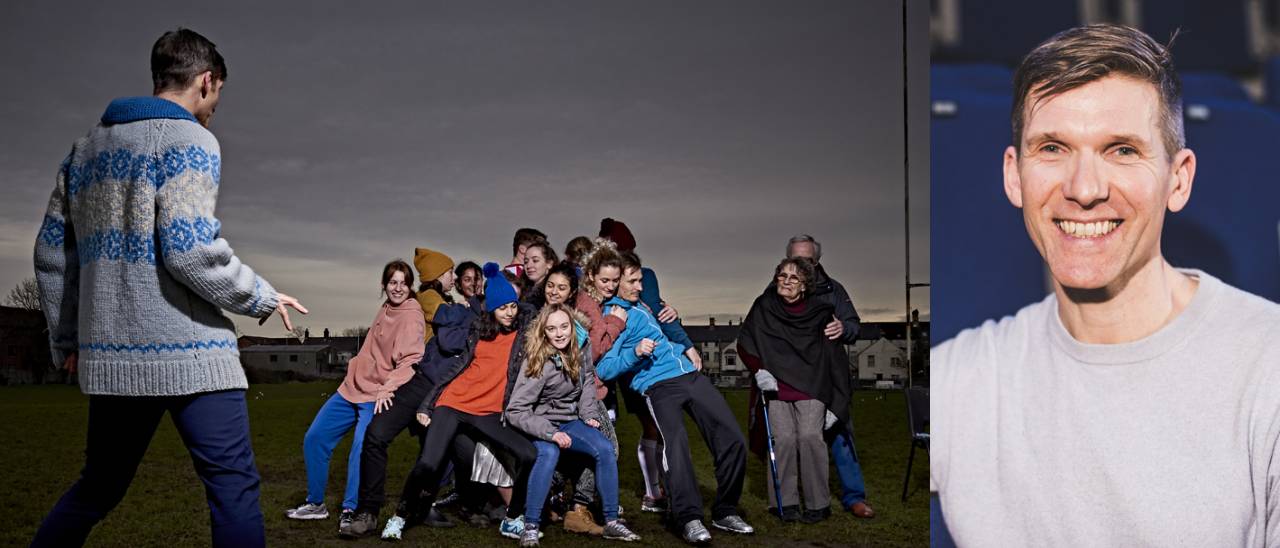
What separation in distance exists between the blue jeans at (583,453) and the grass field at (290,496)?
0.55ft

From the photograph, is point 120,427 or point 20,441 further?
point 20,441

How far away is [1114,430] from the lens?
8.59 ft

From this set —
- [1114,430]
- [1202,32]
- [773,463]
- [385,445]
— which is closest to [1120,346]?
[1114,430]

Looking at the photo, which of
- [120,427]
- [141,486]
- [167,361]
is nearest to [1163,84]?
[167,361]

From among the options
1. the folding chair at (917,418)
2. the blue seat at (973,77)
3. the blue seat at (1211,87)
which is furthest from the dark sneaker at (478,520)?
the blue seat at (1211,87)

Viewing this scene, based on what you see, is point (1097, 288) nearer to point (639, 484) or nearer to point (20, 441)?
point (639, 484)

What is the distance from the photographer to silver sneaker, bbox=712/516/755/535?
15.7ft

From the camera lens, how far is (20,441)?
969 cm

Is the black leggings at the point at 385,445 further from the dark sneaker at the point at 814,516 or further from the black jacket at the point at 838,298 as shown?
the black jacket at the point at 838,298

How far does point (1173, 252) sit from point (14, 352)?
60.1 feet

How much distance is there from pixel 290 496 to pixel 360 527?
4.88 feet

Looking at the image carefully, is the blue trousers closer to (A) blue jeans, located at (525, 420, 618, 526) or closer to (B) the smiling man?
(B) the smiling man

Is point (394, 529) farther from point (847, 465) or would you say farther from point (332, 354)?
point (332, 354)

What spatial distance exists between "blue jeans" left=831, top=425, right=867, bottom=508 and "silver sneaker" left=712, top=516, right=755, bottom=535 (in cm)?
73
